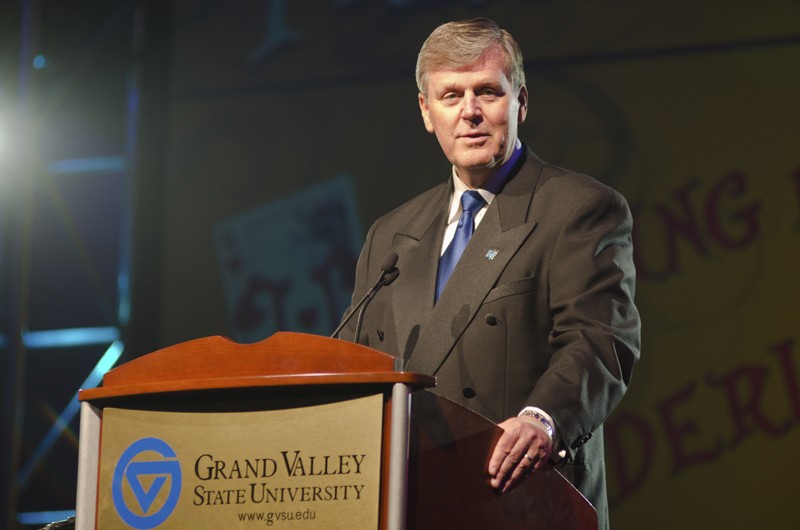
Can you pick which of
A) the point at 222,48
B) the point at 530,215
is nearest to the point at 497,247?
the point at 530,215

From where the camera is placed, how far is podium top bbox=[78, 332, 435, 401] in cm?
144

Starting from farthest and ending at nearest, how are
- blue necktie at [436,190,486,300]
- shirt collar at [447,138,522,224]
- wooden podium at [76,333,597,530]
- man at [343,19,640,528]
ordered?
shirt collar at [447,138,522,224] < blue necktie at [436,190,486,300] < man at [343,19,640,528] < wooden podium at [76,333,597,530]

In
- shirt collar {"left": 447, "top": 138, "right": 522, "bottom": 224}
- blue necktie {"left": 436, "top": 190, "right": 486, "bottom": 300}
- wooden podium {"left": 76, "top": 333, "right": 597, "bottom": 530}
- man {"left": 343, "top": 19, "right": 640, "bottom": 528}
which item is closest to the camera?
wooden podium {"left": 76, "top": 333, "right": 597, "bottom": 530}

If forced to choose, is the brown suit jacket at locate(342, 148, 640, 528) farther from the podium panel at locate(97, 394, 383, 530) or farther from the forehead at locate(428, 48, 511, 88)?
the podium panel at locate(97, 394, 383, 530)

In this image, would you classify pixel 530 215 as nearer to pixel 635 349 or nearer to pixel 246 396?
pixel 635 349

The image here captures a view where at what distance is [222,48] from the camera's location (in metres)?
5.32

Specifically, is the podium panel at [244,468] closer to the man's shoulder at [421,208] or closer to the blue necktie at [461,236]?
the blue necktie at [461,236]

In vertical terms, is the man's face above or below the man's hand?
above

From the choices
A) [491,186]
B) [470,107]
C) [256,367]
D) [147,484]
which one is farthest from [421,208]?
[147,484]

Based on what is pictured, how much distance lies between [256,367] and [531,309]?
2.22ft

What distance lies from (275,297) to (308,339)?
3.42 meters

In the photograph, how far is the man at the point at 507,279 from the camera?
1.82m

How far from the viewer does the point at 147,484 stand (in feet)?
5.01

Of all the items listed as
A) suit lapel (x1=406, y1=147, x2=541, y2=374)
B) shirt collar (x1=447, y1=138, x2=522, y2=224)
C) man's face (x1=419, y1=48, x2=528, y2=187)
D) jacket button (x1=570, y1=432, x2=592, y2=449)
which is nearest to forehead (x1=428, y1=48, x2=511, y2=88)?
man's face (x1=419, y1=48, x2=528, y2=187)
